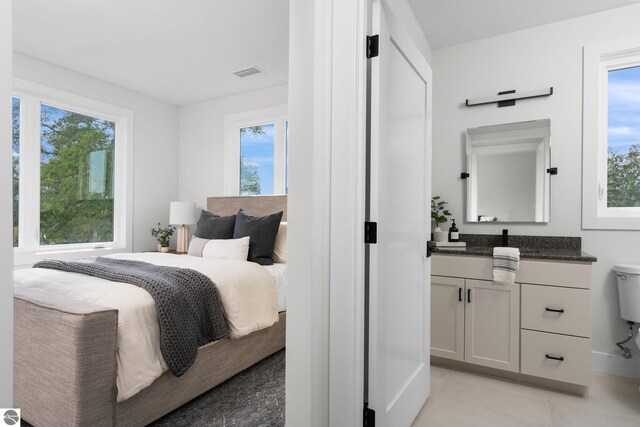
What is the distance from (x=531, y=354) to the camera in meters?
2.31

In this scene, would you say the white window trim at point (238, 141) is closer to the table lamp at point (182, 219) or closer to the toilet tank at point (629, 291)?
the table lamp at point (182, 219)

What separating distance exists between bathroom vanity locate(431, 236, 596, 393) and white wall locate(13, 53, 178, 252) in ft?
12.2

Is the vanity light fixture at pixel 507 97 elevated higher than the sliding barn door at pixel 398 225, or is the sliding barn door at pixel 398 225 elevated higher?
the vanity light fixture at pixel 507 97

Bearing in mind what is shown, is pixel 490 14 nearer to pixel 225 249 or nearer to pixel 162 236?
pixel 225 249

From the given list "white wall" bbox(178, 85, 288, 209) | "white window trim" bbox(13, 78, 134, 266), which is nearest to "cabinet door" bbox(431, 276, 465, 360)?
"white wall" bbox(178, 85, 288, 209)

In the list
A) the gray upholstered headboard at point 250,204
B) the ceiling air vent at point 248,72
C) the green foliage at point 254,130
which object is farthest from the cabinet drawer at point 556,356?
the green foliage at point 254,130

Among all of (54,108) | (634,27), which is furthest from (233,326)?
(634,27)

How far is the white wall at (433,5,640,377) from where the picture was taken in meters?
2.55

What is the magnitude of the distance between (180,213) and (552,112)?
162 inches

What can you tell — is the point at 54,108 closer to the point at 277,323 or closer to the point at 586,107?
the point at 277,323

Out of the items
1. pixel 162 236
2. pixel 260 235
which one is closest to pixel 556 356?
pixel 260 235

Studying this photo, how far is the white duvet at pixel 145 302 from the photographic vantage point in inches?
67.5

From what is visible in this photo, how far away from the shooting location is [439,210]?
3.12 metres

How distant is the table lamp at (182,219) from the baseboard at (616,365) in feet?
14.0
